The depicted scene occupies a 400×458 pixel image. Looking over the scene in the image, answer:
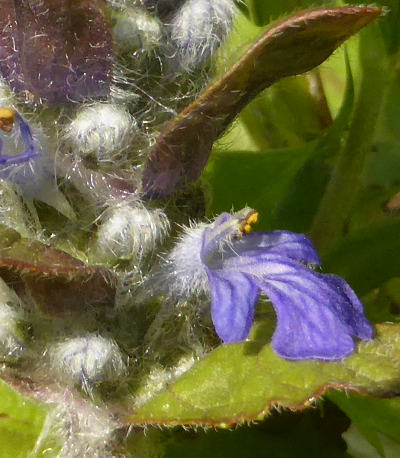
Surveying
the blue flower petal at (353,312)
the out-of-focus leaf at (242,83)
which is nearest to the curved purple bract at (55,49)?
the out-of-focus leaf at (242,83)

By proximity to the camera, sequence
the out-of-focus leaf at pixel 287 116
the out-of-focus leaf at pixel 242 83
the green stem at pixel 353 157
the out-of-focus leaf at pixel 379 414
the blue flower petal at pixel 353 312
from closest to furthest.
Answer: the out-of-focus leaf at pixel 242 83 → the blue flower petal at pixel 353 312 → the out-of-focus leaf at pixel 379 414 → the green stem at pixel 353 157 → the out-of-focus leaf at pixel 287 116

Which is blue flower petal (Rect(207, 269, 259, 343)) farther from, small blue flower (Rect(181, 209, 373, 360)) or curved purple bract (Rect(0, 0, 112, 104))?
curved purple bract (Rect(0, 0, 112, 104))

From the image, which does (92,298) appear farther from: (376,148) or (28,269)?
(376,148)

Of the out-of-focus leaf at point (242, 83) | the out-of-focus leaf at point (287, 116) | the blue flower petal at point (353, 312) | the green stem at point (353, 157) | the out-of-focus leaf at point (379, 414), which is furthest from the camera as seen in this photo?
the out-of-focus leaf at point (287, 116)

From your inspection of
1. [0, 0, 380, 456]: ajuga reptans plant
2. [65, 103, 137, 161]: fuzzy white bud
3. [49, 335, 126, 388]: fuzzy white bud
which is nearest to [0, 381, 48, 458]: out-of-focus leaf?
[0, 0, 380, 456]: ajuga reptans plant

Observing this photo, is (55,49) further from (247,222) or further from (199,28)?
(247,222)

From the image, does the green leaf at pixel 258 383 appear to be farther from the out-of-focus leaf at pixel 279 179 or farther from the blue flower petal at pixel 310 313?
the out-of-focus leaf at pixel 279 179
